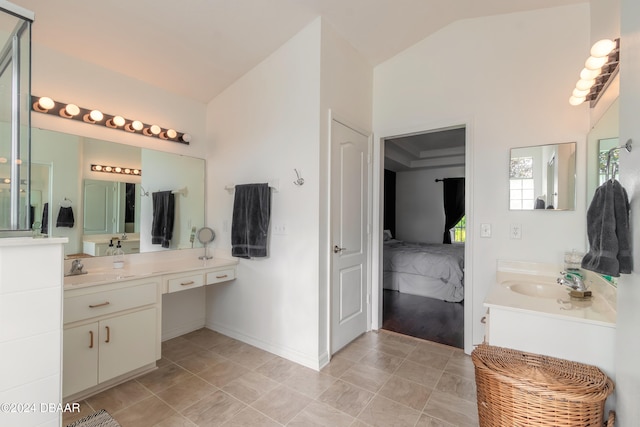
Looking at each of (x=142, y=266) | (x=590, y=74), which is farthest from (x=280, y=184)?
(x=590, y=74)

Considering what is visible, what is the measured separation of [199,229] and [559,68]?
3.41m

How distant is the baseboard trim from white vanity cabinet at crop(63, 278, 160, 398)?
2.47 feet

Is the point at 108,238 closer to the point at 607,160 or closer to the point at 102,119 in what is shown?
the point at 102,119

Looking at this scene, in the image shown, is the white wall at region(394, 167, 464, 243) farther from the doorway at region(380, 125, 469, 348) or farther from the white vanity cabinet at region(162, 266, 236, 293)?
the white vanity cabinet at region(162, 266, 236, 293)

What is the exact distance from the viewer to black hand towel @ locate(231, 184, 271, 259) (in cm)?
255

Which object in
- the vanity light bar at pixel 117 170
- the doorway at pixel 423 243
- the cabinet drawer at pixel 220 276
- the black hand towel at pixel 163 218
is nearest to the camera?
the vanity light bar at pixel 117 170

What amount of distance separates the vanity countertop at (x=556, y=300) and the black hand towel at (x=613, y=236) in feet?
1.06

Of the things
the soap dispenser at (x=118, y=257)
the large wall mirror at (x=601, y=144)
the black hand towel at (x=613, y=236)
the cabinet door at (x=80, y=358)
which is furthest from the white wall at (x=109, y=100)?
the large wall mirror at (x=601, y=144)

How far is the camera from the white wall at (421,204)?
6.75 metres

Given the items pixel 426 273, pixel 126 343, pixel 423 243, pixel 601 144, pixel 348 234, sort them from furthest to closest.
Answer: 1. pixel 423 243
2. pixel 426 273
3. pixel 348 234
4. pixel 126 343
5. pixel 601 144

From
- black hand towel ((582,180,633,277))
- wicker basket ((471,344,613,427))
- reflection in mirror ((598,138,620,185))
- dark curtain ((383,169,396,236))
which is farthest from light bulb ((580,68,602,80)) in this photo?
dark curtain ((383,169,396,236))

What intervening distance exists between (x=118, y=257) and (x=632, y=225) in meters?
3.17

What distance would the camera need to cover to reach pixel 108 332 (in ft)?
6.40

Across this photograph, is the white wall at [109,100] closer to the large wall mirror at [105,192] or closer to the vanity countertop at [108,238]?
the large wall mirror at [105,192]
